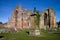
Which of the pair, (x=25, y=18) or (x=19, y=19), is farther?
(x=19, y=19)

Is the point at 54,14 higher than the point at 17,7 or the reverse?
the reverse

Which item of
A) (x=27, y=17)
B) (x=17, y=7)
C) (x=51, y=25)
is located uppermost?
(x=17, y=7)

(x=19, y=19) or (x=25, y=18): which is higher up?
(x=25, y=18)

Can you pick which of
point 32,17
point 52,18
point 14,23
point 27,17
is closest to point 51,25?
point 52,18

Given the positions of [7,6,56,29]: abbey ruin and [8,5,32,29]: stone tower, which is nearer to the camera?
Answer: [7,6,56,29]: abbey ruin

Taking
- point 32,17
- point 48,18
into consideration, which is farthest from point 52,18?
point 32,17

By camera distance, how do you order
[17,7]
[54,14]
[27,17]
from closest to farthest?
[54,14], [27,17], [17,7]

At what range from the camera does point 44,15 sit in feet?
219

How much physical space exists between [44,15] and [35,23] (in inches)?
1434

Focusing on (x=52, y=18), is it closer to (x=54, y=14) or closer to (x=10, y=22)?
(x=54, y=14)

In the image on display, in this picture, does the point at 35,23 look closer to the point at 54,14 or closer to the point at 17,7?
the point at 54,14

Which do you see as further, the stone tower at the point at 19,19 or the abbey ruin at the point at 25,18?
the stone tower at the point at 19,19

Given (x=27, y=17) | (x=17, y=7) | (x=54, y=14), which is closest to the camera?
(x=54, y=14)

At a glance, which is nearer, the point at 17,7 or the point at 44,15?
the point at 44,15
